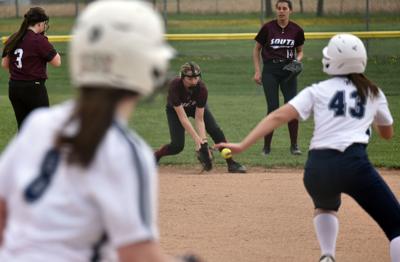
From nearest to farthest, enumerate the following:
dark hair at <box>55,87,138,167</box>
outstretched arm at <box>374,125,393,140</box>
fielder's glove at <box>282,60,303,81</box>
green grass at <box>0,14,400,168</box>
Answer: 1. dark hair at <box>55,87,138,167</box>
2. outstretched arm at <box>374,125,393,140</box>
3. fielder's glove at <box>282,60,303,81</box>
4. green grass at <box>0,14,400,168</box>

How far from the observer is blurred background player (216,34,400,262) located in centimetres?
618

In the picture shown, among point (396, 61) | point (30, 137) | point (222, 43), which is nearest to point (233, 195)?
point (30, 137)

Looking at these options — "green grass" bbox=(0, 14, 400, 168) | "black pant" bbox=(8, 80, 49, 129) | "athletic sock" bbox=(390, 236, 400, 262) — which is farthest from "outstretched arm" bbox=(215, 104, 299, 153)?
"black pant" bbox=(8, 80, 49, 129)

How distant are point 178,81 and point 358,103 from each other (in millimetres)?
5081

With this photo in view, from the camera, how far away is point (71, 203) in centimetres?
282

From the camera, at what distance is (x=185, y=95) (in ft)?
37.2

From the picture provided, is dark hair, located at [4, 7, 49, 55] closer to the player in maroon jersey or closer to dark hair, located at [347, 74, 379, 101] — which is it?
the player in maroon jersey

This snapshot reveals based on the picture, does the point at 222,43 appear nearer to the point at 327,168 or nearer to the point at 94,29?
the point at 327,168

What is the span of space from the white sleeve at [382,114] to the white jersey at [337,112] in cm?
11

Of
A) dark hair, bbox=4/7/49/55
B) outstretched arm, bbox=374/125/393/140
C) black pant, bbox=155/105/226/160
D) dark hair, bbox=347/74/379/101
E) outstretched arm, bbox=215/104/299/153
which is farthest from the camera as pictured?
black pant, bbox=155/105/226/160

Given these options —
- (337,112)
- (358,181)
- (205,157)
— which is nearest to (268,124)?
(337,112)

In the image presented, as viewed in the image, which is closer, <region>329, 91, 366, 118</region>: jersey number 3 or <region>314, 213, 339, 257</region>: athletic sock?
<region>329, 91, 366, 118</region>: jersey number 3

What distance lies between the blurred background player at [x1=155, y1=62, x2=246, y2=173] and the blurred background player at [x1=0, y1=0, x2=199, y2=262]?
8.11m

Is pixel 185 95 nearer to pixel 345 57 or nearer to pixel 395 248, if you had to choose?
pixel 345 57
